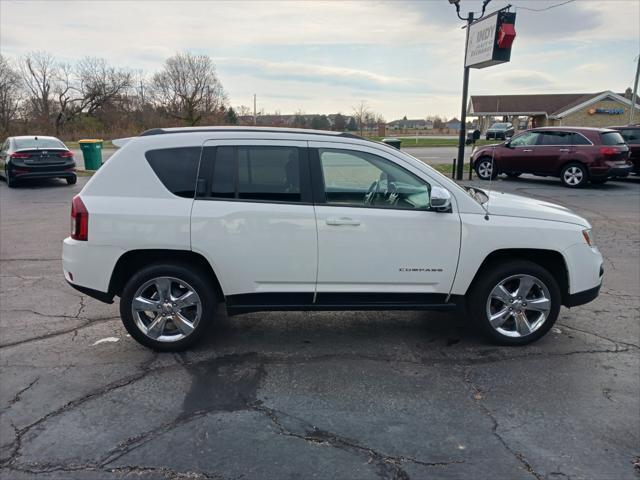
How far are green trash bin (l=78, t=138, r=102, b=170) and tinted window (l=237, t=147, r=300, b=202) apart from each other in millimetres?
18904

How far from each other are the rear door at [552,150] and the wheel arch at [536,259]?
11.7 m

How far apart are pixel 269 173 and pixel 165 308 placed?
1430 millimetres

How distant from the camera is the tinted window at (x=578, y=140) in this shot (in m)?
14.0

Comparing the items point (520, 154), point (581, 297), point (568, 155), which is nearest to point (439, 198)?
point (581, 297)

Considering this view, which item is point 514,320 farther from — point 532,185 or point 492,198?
point 532,185

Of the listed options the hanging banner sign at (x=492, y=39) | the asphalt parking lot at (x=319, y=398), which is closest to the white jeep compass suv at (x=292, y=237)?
the asphalt parking lot at (x=319, y=398)

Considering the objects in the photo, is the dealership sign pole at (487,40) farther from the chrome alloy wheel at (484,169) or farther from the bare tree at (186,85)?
the bare tree at (186,85)

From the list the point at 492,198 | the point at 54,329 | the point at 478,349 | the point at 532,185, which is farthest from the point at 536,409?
the point at 532,185

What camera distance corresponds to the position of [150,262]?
3.99 m

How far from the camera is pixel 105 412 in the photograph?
3176mm

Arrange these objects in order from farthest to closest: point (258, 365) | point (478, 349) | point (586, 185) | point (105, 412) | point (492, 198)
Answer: point (586, 185)
point (492, 198)
point (478, 349)
point (258, 365)
point (105, 412)

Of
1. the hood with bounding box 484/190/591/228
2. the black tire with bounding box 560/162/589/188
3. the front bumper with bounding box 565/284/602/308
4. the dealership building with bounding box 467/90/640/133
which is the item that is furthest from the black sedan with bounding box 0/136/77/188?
the dealership building with bounding box 467/90/640/133

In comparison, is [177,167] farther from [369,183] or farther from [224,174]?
[369,183]

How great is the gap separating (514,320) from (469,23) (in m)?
13.3
